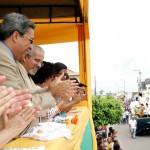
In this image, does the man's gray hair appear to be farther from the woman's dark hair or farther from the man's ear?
the woman's dark hair

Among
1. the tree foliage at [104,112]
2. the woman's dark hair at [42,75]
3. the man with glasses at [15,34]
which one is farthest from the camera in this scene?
the tree foliage at [104,112]

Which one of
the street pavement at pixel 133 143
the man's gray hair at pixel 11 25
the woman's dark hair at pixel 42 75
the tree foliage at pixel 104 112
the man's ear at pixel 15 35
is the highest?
the man's gray hair at pixel 11 25

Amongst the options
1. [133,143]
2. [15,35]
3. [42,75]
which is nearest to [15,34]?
[15,35]

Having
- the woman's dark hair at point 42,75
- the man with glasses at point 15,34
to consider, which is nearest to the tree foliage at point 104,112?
the woman's dark hair at point 42,75

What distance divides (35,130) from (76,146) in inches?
11.5

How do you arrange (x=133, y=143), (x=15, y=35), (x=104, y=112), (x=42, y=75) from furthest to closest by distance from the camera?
1. (x=133, y=143)
2. (x=104, y=112)
3. (x=42, y=75)
4. (x=15, y=35)

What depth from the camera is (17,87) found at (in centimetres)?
215

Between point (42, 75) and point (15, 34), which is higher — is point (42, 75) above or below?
below

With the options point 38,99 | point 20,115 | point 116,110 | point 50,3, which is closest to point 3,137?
point 20,115

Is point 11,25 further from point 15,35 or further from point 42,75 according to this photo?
point 42,75

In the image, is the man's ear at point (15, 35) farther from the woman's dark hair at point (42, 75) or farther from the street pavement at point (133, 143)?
the street pavement at point (133, 143)

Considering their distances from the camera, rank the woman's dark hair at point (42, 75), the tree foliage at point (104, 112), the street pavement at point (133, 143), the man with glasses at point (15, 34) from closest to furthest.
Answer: the man with glasses at point (15, 34) → the woman's dark hair at point (42, 75) → the tree foliage at point (104, 112) → the street pavement at point (133, 143)

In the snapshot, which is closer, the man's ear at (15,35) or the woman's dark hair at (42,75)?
the man's ear at (15,35)

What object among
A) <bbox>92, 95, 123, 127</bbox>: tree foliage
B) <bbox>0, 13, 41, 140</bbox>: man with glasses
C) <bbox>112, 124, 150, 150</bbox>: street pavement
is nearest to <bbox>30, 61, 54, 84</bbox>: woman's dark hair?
<bbox>0, 13, 41, 140</bbox>: man with glasses
